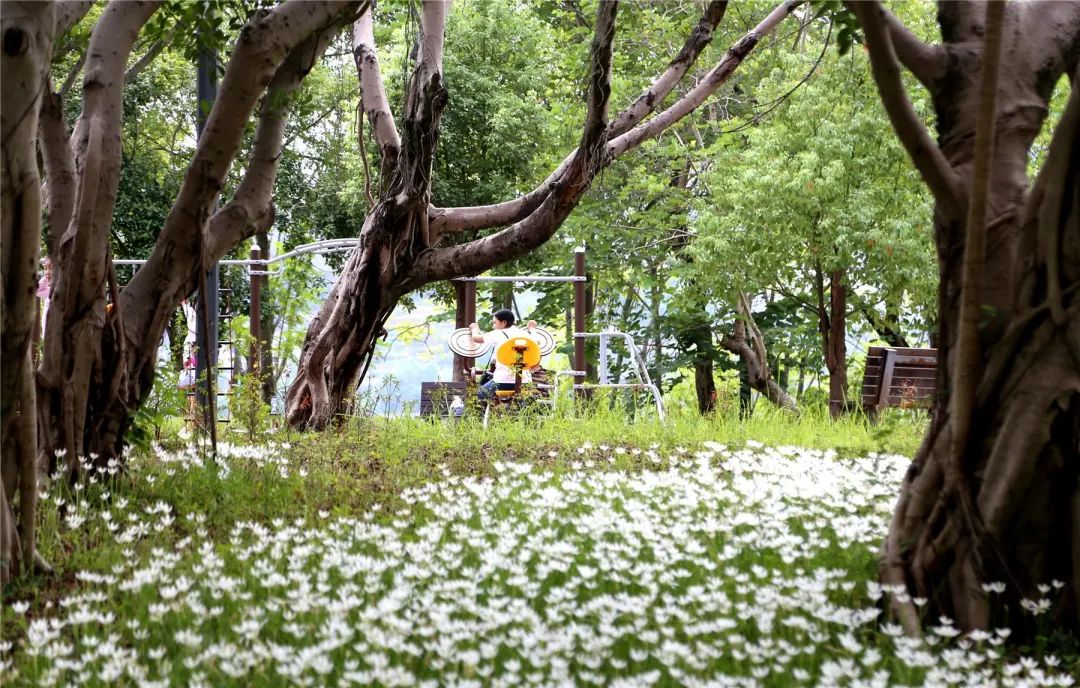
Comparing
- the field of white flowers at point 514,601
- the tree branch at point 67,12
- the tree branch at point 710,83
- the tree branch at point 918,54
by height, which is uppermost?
the tree branch at point 710,83

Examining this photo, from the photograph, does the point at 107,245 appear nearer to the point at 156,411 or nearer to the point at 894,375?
the point at 156,411

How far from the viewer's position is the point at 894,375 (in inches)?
440

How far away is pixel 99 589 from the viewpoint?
4164 millimetres

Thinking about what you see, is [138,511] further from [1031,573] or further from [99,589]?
[1031,573]

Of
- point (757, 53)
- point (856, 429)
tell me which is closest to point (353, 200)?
point (757, 53)

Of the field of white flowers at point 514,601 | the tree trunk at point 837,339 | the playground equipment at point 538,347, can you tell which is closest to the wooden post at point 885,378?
the playground equipment at point 538,347

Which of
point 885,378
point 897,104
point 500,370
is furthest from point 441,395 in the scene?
point 897,104

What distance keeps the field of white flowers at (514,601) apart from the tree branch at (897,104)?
1.40 meters

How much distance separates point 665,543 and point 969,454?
4.04ft

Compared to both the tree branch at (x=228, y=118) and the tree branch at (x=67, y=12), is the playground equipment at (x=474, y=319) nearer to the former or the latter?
the tree branch at (x=228, y=118)

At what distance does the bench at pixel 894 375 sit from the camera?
36.4 feet

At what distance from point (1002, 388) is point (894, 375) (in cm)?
768

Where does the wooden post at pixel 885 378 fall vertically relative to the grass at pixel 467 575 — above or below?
above

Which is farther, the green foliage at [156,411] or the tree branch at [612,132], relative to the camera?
the tree branch at [612,132]
